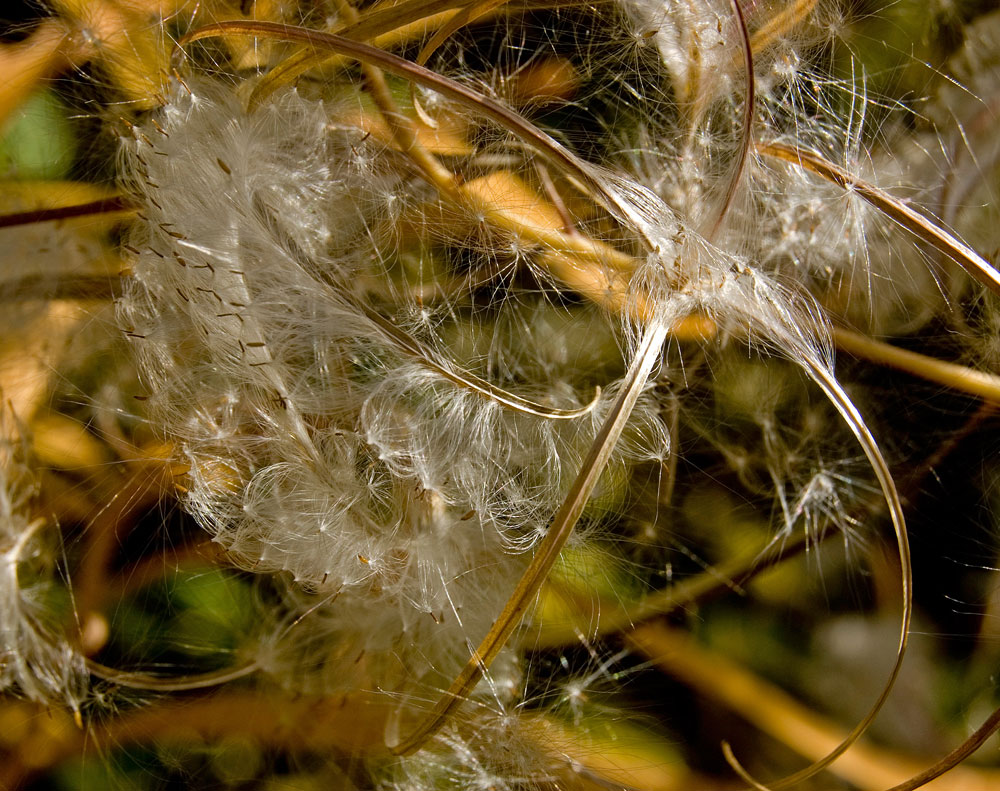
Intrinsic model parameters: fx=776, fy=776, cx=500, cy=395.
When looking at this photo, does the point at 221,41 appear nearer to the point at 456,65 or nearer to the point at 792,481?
the point at 456,65

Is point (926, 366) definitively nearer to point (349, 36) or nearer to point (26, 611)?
point (349, 36)

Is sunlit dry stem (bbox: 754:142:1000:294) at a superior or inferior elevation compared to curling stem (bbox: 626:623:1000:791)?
superior

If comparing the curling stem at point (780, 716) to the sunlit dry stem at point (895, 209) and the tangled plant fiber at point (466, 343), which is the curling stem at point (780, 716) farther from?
the sunlit dry stem at point (895, 209)

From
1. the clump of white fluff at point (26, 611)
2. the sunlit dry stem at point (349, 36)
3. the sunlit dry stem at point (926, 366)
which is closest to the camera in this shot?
the sunlit dry stem at point (349, 36)

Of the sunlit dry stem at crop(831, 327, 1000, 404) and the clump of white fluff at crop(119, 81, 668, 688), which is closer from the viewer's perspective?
the clump of white fluff at crop(119, 81, 668, 688)

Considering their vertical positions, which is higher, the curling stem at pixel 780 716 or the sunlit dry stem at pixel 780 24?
the sunlit dry stem at pixel 780 24

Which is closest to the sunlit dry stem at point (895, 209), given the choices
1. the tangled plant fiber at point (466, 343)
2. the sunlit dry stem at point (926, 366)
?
the tangled plant fiber at point (466, 343)

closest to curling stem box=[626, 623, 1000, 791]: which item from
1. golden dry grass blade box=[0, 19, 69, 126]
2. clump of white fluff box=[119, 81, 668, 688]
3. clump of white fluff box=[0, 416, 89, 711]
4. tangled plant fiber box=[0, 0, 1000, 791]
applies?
tangled plant fiber box=[0, 0, 1000, 791]

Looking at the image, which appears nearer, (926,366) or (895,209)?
(895,209)

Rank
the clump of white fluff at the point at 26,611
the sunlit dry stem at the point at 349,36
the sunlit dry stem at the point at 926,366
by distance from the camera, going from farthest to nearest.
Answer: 1. the sunlit dry stem at the point at 926,366
2. the clump of white fluff at the point at 26,611
3. the sunlit dry stem at the point at 349,36

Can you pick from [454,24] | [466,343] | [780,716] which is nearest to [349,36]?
[454,24]

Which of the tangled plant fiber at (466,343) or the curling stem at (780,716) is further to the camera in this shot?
the curling stem at (780,716)

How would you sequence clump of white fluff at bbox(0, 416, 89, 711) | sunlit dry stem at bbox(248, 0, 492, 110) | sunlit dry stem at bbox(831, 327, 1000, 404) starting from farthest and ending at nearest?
sunlit dry stem at bbox(831, 327, 1000, 404), clump of white fluff at bbox(0, 416, 89, 711), sunlit dry stem at bbox(248, 0, 492, 110)

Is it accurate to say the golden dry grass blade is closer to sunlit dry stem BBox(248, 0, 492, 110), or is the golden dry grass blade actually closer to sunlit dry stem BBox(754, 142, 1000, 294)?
sunlit dry stem BBox(248, 0, 492, 110)
